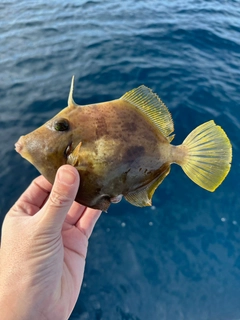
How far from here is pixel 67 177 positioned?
2395mm

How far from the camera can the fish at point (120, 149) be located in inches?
97.9

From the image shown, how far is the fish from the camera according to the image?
249 centimetres

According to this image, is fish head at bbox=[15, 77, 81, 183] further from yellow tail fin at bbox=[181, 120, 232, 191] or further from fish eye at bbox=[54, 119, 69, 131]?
yellow tail fin at bbox=[181, 120, 232, 191]

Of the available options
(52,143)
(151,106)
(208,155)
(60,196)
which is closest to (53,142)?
(52,143)

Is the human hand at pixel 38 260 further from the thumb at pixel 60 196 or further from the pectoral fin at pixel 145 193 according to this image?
the pectoral fin at pixel 145 193

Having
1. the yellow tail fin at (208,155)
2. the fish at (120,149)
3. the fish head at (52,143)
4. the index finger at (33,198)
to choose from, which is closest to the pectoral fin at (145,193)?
the fish at (120,149)

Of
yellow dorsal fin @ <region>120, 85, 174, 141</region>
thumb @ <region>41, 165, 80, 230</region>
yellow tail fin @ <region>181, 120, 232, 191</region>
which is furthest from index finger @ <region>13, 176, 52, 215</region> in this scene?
yellow tail fin @ <region>181, 120, 232, 191</region>

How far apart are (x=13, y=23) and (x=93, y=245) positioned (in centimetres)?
1041

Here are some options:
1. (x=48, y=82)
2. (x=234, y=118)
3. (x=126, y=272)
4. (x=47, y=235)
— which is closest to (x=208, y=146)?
(x=47, y=235)

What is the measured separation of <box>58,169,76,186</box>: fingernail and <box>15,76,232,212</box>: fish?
0.11 m

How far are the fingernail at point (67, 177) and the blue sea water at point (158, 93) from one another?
3.19m

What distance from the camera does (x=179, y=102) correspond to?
25.0ft

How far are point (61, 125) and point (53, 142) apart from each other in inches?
6.3

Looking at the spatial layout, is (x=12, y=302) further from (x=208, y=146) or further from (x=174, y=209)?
(x=174, y=209)
